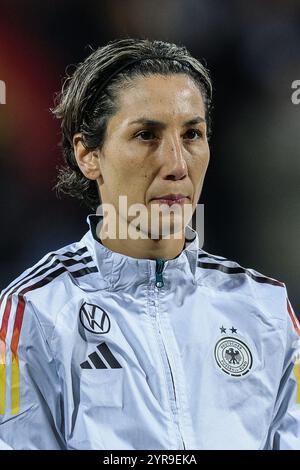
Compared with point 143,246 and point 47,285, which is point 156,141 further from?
point 47,285

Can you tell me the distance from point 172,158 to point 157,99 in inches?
4.7

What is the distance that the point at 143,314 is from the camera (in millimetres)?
1206

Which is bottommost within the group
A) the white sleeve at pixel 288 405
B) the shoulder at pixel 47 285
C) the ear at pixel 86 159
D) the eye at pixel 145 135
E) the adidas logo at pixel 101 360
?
the white sleeve at pixel 288 405

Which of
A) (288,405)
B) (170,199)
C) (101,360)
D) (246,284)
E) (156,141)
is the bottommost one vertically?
(288,405)

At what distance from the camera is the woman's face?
121 cm

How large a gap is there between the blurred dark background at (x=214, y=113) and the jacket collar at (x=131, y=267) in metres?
0.18

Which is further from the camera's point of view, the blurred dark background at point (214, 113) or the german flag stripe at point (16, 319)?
the blurred dark background at point (214, 113)

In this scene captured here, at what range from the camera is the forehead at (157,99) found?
1.20 meters

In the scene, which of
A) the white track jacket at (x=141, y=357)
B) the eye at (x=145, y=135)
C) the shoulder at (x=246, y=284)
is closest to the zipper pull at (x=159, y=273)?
Answer: the white track jacket at (x=141, y=357)

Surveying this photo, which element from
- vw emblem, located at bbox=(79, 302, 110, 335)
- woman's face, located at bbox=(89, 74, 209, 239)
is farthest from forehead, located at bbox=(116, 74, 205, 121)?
vw emblem, located at bbox=(79, 302, 110, 335)

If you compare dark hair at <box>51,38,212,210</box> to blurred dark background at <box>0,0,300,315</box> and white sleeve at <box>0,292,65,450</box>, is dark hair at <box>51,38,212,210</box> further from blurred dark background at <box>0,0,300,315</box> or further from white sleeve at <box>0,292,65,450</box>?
white sleeve at <box>0,292,65,450</box>

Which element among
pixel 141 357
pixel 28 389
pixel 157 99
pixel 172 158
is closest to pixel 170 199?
pixel 172 158

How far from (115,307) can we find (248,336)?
0.92ft

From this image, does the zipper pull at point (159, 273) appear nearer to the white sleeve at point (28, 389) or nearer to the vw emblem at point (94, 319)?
the vw emblem at point (94, 319)
